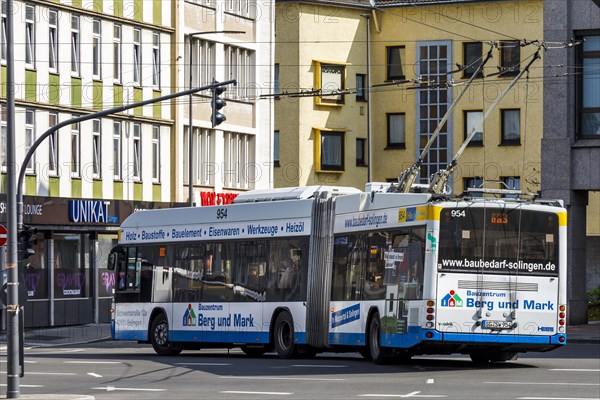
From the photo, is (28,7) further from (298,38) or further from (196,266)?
(298,38)

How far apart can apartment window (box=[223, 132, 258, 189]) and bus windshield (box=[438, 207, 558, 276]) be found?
106ft

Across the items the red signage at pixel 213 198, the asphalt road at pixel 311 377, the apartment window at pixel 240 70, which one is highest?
the apartment window at pixel 240 70

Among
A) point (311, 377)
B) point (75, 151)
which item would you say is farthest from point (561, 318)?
point (75, 151)

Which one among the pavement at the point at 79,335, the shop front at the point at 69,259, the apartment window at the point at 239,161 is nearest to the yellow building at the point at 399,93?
the apartment window at the point at 239,161

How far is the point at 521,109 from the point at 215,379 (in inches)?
1731

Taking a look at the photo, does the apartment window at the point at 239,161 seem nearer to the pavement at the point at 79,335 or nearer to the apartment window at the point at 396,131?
the pavement at the point at 79,335

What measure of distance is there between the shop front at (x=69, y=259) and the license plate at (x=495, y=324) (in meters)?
22.6

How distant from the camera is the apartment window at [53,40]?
4834 cm

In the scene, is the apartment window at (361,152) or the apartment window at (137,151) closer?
the apartment window at (137,151)

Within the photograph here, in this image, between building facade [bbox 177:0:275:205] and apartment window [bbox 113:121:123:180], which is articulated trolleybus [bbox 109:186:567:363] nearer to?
apartment window [bbox 113:121:123:180]

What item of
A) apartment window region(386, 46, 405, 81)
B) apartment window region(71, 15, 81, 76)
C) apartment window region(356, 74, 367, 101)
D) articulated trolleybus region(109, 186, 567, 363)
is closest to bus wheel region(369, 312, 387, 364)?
articulated trolleybus region(109, 186, 567, 363)

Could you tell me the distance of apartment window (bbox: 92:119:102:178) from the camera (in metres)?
51.1

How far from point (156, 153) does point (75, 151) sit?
4.97 meters

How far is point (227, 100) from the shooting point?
5766 cm
